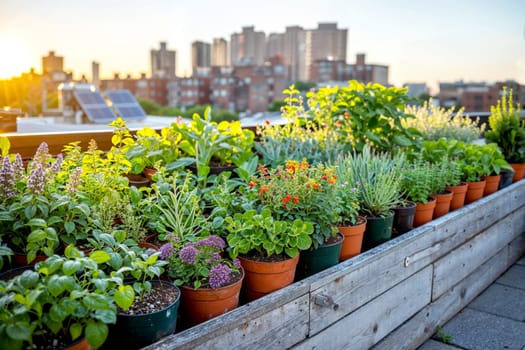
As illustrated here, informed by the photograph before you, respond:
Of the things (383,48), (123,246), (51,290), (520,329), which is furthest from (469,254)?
(383,48)

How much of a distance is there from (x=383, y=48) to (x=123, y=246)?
7314 mm

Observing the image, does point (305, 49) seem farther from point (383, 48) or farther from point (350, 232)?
point (350, 232)

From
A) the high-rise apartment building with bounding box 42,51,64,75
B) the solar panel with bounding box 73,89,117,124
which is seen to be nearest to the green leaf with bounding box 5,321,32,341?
the solar panel with bounding box 73,89,117,124

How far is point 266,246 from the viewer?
1875 mm

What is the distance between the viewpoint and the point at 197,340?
1.45 metres

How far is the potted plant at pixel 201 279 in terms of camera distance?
1.67 metres

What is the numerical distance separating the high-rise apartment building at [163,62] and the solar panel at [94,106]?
148 feet

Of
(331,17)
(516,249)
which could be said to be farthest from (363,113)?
(331,17)

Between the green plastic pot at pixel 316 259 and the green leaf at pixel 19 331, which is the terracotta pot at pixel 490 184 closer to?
the green plastic pot at pixel 316 259

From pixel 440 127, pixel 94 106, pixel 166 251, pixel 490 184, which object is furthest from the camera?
pixel 94 106

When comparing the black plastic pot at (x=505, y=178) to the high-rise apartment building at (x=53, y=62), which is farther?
the high-rise apartment building at (x=53, y=62)

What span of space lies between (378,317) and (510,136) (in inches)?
123

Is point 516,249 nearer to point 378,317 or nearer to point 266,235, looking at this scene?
point 378,317

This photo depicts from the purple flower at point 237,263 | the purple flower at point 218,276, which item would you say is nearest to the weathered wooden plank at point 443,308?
the purple flower at point 237,263
